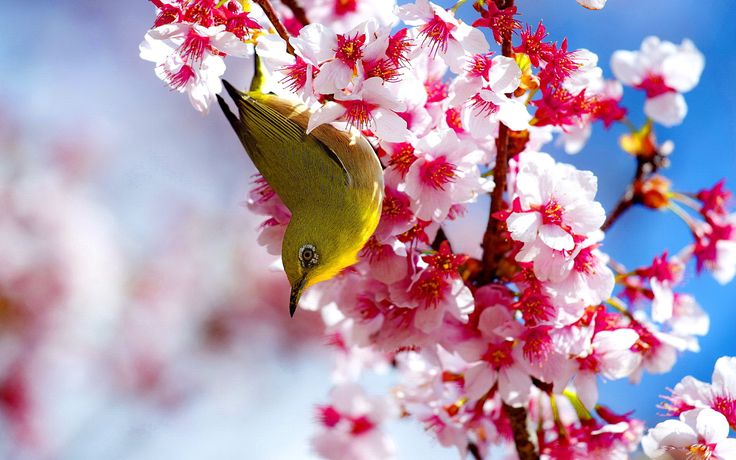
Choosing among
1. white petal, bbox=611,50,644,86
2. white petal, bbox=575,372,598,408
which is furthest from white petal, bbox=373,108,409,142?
white petal, bbox=611,50,644,86

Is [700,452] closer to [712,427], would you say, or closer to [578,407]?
[712,427]

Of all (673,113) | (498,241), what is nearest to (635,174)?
(673,113)

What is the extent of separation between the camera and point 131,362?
2.60 meters

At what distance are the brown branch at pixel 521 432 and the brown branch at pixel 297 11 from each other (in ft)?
2.32

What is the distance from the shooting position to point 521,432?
3.98 ft

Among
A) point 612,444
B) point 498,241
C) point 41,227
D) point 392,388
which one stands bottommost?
point 41,227

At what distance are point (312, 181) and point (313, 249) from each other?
0.10 meters

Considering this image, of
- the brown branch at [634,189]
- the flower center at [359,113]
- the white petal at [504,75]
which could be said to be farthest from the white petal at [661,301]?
the flower center at [359,113]

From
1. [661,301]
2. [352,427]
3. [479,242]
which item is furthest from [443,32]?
[352,427]

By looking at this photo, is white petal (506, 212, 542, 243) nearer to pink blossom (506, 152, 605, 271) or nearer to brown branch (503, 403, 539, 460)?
pink blossom (506, 152, 605, 271)

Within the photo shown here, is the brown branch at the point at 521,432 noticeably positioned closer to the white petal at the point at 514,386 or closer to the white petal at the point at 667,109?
the white petal at the point at 514,386

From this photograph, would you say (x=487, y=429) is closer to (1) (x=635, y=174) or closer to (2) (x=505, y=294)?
(2) (x=505, y=294)

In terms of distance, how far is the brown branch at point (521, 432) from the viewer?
3.96 feet

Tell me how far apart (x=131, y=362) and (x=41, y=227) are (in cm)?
54
